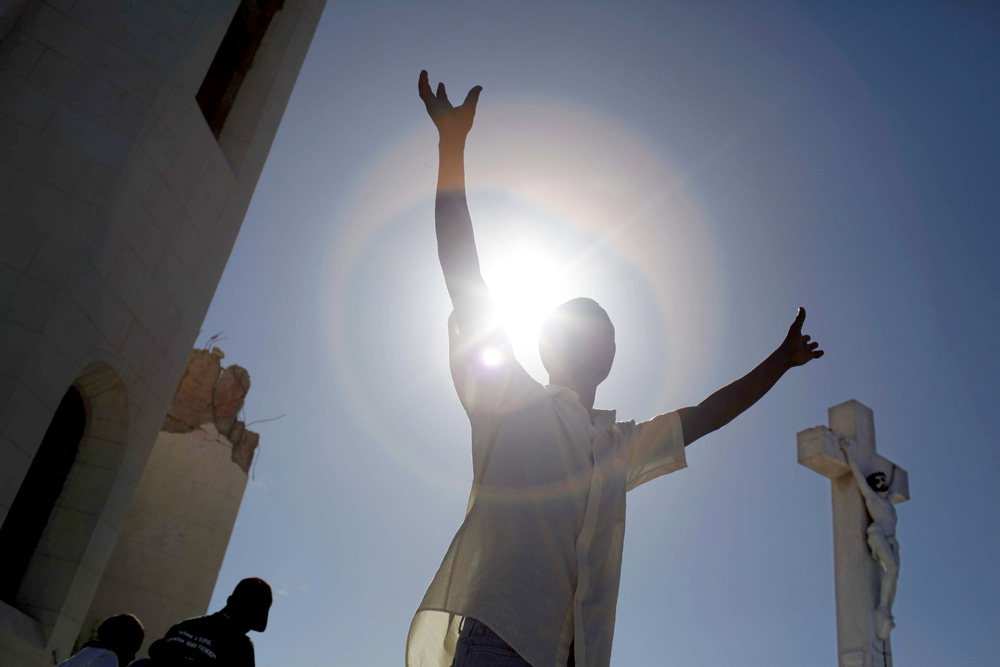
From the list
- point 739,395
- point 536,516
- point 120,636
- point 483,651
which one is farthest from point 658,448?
point 120,636

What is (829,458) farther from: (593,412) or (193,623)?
(593,412)

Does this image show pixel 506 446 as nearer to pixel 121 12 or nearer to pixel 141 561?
pixel 121 12

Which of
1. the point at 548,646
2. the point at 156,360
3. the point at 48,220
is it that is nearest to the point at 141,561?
the point at 156,360

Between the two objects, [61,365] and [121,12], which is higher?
[121,12]

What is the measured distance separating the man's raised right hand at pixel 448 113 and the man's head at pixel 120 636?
3.48 m

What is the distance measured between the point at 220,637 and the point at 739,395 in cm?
227

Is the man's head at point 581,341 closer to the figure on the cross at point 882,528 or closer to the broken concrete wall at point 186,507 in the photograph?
the figure on the cross at point 882,528

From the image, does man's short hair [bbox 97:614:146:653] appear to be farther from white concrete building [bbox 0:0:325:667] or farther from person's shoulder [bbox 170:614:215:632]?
white concrete building [bbox 0:0:325:667]

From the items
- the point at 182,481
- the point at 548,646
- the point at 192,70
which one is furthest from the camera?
the point at 182,481

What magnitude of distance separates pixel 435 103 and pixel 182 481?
9737 mm

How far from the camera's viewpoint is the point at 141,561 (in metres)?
9.80

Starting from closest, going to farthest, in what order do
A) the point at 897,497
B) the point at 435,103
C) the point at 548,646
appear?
the point at 548,646 → the point at 435,103 → the point at 897,497

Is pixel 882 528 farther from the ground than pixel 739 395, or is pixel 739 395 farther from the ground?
pixel 882 528

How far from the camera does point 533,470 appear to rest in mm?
1734
